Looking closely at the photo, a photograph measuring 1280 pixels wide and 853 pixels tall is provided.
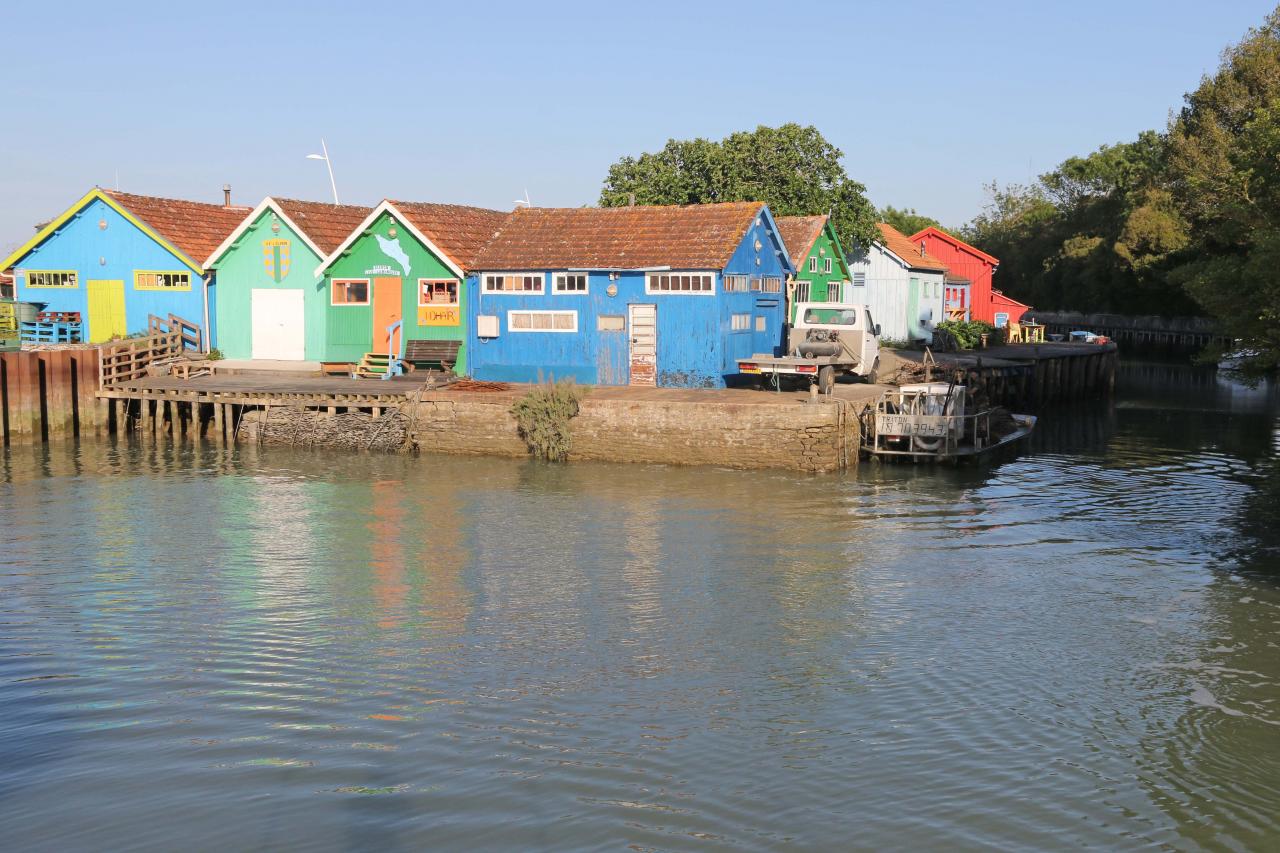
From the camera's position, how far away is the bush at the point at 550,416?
2880 cm

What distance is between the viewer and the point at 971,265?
190 ft

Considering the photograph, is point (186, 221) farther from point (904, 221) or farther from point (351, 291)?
point (904, 221)

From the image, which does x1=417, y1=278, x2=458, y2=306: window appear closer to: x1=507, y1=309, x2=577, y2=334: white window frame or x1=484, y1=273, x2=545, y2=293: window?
x1=484, y1=273, x2=545, y2=293: window

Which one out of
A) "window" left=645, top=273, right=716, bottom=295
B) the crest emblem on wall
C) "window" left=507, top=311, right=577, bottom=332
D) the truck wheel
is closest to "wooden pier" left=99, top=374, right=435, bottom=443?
"window" left=507, top=311, right=577, bottom=332

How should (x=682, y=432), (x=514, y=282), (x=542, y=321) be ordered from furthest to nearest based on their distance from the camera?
(x=514, y=282), (x=542, y=321), (x=682, y=432)

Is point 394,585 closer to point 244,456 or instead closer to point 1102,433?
point 244,456

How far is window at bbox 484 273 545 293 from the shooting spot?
3375 centimetres

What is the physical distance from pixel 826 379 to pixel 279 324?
17.5 meters

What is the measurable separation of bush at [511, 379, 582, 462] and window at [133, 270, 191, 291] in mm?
15557

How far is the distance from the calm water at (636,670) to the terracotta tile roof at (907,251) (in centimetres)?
2438

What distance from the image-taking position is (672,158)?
163 feet

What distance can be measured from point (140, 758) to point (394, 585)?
661 centimetres

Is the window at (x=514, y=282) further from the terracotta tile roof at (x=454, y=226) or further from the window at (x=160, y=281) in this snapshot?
the window at (x=160, y=281)

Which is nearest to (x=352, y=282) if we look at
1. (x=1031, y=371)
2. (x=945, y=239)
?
(x=1031, y=371)
